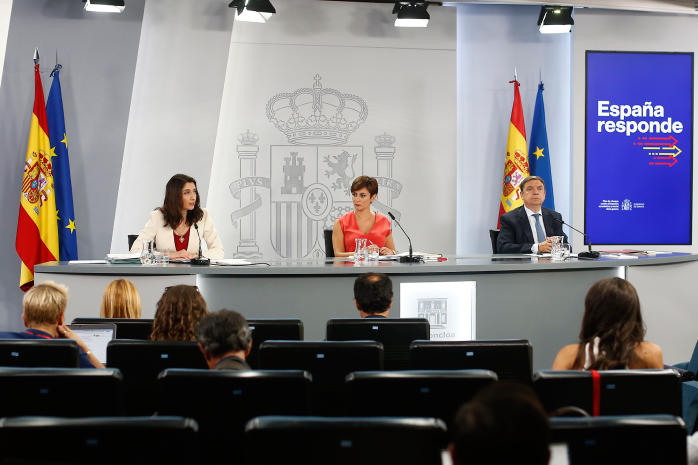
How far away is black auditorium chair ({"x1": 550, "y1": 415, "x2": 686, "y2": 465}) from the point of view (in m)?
1.14

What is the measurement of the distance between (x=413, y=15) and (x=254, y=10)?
160cm

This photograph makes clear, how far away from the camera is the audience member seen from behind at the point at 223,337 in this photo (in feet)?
6.28

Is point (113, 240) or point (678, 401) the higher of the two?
point (113, 240)

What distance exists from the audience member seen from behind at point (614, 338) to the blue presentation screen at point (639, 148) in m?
4.70

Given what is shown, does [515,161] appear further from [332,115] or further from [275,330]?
[275,330]

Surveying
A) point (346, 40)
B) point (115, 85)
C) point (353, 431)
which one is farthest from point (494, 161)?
point (353, 431)

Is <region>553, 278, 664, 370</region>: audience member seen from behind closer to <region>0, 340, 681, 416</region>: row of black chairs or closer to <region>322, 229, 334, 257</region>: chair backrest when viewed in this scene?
<region>0, 340, 681, 416</region>: row of black chairs

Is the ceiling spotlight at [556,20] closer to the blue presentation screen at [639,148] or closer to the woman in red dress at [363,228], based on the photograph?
the blue presentation screen at [639,148]

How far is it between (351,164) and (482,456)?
5.55 m

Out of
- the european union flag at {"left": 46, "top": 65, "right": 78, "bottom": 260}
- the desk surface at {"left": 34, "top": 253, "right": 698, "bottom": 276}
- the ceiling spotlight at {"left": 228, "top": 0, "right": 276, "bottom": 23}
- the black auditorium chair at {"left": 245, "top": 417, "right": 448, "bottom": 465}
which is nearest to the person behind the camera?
the black auditorium chair at {"left": 245, "top": 417, "right": 448, "bottom": 465}

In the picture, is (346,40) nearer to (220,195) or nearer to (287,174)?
(287,174)

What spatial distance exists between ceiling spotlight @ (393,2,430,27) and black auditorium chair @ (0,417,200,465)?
530 cm

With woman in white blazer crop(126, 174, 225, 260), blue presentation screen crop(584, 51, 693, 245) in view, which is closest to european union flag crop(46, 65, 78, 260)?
woman in white blazer crop(126, 174, 225, 260)

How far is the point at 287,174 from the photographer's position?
620 cm
